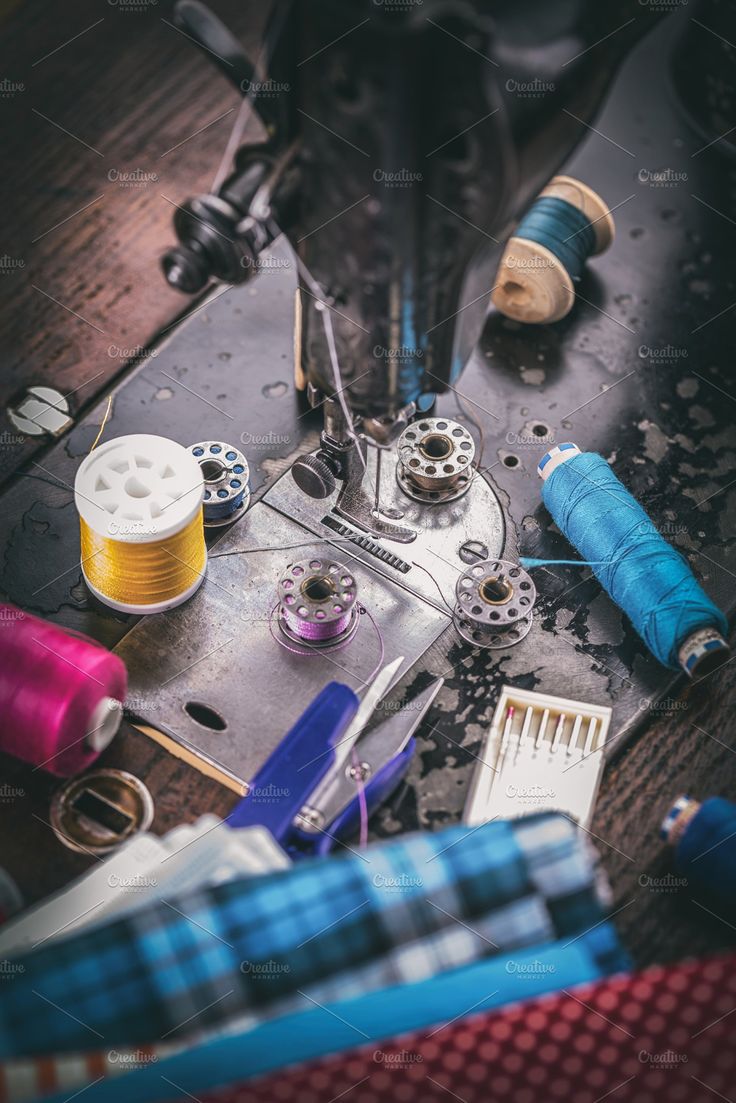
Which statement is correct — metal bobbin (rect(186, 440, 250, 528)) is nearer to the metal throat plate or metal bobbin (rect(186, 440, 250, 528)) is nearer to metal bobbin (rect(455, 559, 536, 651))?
the metal throat plate

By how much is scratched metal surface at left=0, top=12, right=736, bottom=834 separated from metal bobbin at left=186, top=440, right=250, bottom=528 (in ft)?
0.21

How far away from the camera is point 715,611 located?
8.98 ft

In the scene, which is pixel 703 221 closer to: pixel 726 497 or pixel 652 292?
pixel 652 292

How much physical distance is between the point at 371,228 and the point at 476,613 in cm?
103

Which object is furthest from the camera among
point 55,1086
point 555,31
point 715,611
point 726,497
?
point 726,497

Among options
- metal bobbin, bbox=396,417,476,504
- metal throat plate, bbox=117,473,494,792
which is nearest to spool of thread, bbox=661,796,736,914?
metal throat plate, bbox=117,473,494,792

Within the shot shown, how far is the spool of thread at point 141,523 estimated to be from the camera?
8.62 ft

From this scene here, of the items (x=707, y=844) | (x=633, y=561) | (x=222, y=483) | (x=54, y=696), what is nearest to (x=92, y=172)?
(x=222, y=483)

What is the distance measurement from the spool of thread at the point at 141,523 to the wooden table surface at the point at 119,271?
33 centimetres

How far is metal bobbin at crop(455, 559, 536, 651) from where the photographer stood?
2.76 metres

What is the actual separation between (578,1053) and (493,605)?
3.10 feet

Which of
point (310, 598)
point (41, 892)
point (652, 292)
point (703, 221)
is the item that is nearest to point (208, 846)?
point (41, 892)

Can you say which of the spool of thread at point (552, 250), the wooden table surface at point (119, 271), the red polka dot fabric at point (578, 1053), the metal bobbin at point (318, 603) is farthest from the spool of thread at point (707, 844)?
the spool of thread at point (552, 250)

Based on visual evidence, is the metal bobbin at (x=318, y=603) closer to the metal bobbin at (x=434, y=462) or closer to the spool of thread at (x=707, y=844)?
the metal bobbin at (x=434, y=462)
